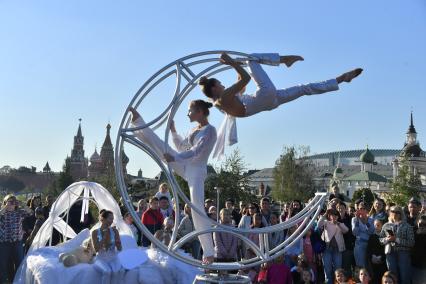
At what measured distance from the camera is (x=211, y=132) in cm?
652

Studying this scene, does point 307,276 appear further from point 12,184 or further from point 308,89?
point 12,184

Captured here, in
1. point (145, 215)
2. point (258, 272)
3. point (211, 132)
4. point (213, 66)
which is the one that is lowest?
point (258, 272)

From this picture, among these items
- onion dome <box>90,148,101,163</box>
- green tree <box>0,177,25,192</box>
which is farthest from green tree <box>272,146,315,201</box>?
green tree <box>0,177,25,192</box>

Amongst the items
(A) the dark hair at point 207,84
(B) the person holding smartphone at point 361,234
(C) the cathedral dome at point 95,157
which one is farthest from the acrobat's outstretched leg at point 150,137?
(C) the cathedral dome at point 95,157

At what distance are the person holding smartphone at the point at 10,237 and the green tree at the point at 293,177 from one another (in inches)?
1919

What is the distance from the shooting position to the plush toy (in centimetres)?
753

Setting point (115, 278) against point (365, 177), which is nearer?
point (115, 278)

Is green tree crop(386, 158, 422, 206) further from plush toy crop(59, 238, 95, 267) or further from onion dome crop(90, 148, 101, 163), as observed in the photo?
onion dome crop(90, 148, 101, 163)

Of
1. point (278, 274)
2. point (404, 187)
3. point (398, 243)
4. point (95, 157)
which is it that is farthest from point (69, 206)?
point (95, 157)

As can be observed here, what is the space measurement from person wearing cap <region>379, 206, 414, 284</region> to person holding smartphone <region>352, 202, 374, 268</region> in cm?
49

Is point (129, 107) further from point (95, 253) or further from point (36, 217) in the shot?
point (36, 217)

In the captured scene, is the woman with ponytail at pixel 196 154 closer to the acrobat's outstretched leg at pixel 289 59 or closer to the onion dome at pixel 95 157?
the acrobat's outstretched leg at pixel 289 59

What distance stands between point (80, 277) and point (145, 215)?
10.7 ft

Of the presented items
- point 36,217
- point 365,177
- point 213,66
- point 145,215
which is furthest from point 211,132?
point 365,177
